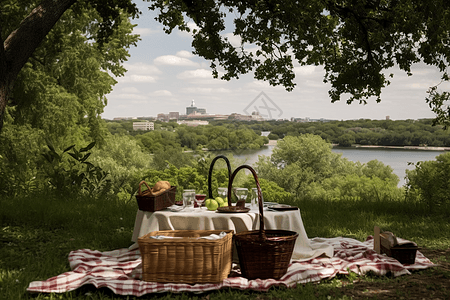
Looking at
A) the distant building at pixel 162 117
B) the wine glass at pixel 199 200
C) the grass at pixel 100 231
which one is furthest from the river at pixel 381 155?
the wine glass at pixel 199 200

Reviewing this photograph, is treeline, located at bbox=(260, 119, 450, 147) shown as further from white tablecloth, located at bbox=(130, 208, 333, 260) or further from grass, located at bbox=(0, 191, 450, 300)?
white tablecloth, located at bbox=(130, 208, 333, 260)

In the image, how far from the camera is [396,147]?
137 feet

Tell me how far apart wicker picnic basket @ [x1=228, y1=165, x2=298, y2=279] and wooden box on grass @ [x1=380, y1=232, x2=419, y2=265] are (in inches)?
55.0

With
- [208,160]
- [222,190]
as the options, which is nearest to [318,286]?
[222,190]

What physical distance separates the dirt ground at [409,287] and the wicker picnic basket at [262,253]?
666mm

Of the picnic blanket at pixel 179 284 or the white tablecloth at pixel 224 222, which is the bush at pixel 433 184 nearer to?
the picnic blanket at pixel 179 284

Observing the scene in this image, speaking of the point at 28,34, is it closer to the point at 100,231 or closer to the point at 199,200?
the point at 100,231

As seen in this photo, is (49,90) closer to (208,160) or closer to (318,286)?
(208,160)

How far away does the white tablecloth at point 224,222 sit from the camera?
4738mm

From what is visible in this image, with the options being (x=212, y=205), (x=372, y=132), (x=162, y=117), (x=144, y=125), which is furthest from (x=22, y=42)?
(x=162, y=117)

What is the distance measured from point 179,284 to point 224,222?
0.96 meters

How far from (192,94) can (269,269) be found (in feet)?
265

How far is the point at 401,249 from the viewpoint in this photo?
4.83m

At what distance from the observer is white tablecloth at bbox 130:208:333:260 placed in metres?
4.74
